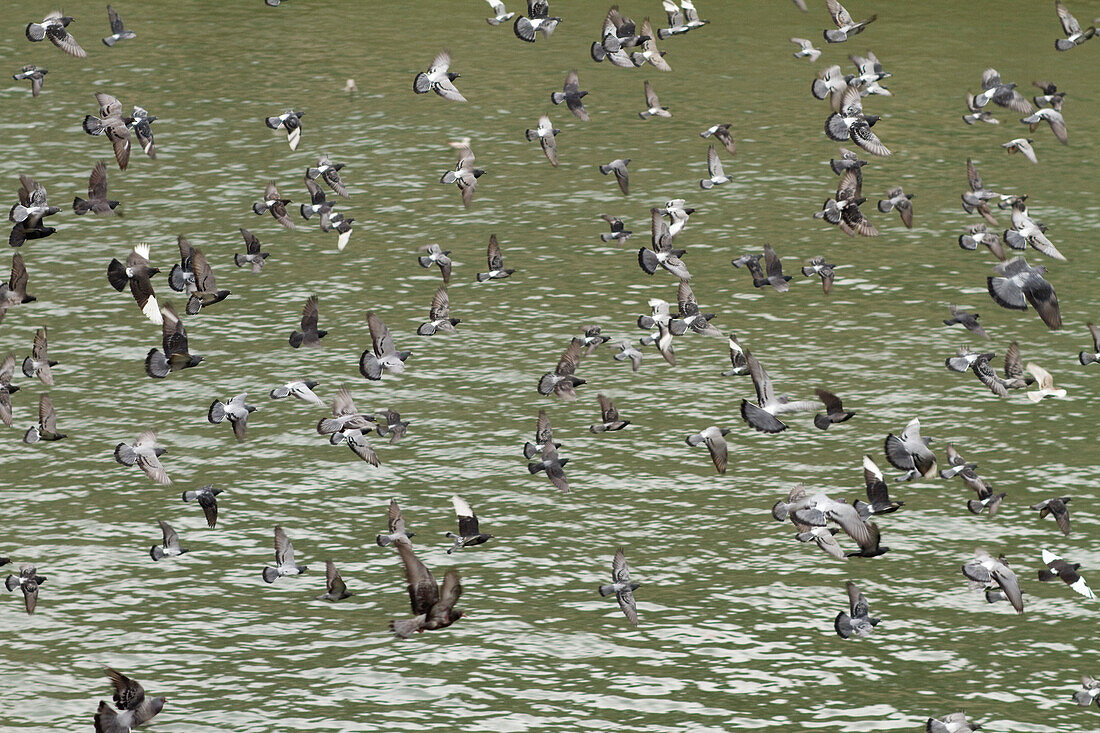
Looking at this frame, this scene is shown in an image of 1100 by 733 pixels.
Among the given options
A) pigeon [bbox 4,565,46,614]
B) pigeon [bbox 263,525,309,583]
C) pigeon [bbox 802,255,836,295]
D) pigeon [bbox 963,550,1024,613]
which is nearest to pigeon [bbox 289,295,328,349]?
pigeon [bbox 263,525,309,583]

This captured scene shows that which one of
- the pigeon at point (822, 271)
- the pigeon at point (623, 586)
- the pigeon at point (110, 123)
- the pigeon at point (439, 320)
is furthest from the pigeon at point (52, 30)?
the pigeon at point (623, 586)

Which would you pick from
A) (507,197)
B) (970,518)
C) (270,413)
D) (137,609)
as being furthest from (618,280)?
(137,609)

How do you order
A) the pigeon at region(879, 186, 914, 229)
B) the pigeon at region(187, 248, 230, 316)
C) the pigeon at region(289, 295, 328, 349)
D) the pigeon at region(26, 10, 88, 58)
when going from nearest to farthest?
the pigeon at region(289, 295, 328, 349), the pigeon at region(187, 248, 230, 316), the pigeon at region(26, 10, 88, 58), the pigeon at region(879, 186, 914, 229)

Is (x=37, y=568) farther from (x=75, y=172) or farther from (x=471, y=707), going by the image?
(x=75, y=172)

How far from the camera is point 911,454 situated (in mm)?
31469

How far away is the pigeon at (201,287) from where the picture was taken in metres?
34.9

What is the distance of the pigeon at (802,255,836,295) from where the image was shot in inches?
1537

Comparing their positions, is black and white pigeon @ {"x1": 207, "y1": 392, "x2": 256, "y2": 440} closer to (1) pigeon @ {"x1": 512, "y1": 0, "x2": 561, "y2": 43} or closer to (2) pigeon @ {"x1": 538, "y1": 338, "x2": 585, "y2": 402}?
(2) pigeon @ {"x1": 538, "y1": 338, "x2": 585, "y2": 402}

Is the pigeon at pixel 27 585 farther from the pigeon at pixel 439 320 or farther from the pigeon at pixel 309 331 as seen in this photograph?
the pigeon at pixel 439 320

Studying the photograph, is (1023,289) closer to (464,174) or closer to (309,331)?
(464,174)

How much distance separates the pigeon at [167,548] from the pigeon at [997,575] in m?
14.0

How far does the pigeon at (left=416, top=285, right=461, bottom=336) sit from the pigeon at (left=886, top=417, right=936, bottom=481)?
9.61 m

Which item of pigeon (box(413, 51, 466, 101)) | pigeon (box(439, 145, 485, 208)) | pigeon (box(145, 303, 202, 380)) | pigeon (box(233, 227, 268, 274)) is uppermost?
pigeon (box(413, 51, 466, 101))

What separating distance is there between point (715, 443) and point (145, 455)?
1079 cm
